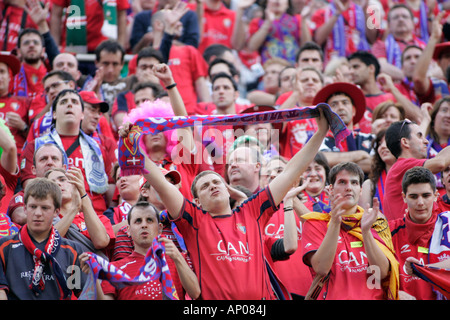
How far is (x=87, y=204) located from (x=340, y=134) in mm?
2244

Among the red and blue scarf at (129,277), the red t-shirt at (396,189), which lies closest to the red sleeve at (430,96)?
the red t-shirt at (396,189)

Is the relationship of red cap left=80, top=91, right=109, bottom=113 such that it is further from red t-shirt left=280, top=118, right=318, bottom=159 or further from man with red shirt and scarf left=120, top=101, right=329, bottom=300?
man with red shirt and scarf left=120, top=101, right=329, bottom=300

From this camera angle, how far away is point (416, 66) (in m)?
10.9

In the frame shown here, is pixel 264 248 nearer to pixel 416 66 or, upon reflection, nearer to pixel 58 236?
pixel 58 236

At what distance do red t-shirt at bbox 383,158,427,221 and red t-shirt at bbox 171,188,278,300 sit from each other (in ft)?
5.54

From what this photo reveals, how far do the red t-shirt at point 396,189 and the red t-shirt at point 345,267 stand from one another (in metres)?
1.01

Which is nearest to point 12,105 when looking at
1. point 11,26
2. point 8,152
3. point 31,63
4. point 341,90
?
point 31,63

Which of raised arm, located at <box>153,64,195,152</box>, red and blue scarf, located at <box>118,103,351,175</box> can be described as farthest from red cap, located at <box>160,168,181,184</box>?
raised arm, located at <box>153,64,195,152</box>

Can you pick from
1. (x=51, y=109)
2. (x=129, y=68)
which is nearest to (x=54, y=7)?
(x=129, y=68)

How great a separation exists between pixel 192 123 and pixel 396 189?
2.32 metres

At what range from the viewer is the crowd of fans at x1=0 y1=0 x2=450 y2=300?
606cm

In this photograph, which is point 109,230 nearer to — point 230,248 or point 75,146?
point 230,248

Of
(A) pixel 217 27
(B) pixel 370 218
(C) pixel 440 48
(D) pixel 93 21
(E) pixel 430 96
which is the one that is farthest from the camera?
(A) pixel 217 27

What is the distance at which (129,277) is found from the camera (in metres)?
5.66
